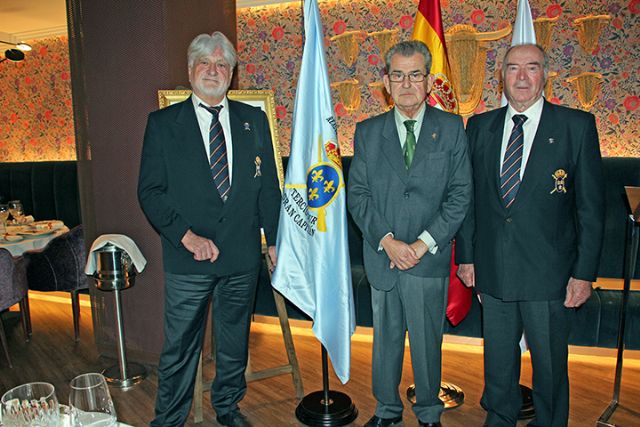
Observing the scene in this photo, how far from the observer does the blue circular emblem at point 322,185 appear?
2.51 m

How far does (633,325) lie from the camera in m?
3.34

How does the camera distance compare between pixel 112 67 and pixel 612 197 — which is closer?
pixel 112 67

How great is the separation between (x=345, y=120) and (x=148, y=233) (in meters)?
2.31

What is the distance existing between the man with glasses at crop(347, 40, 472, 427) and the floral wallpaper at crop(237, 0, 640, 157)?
2436 mm

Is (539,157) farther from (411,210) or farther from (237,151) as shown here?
(237,151)

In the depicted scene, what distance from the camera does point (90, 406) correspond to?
35.6 inches

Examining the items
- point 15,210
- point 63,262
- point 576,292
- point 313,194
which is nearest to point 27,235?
point 63,262

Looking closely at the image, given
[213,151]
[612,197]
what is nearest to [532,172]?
[213,151]

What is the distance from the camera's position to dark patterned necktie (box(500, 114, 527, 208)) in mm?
2187

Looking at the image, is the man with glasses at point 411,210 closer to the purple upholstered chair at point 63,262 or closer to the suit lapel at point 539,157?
the suit lapel at point 539,157

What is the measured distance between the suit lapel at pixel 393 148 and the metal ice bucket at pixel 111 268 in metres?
1.72

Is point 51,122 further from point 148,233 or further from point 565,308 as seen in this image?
point 565,308

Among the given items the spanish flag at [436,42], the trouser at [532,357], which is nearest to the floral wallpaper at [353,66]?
the spanish flag at [436,42]

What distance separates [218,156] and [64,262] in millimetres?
2161
